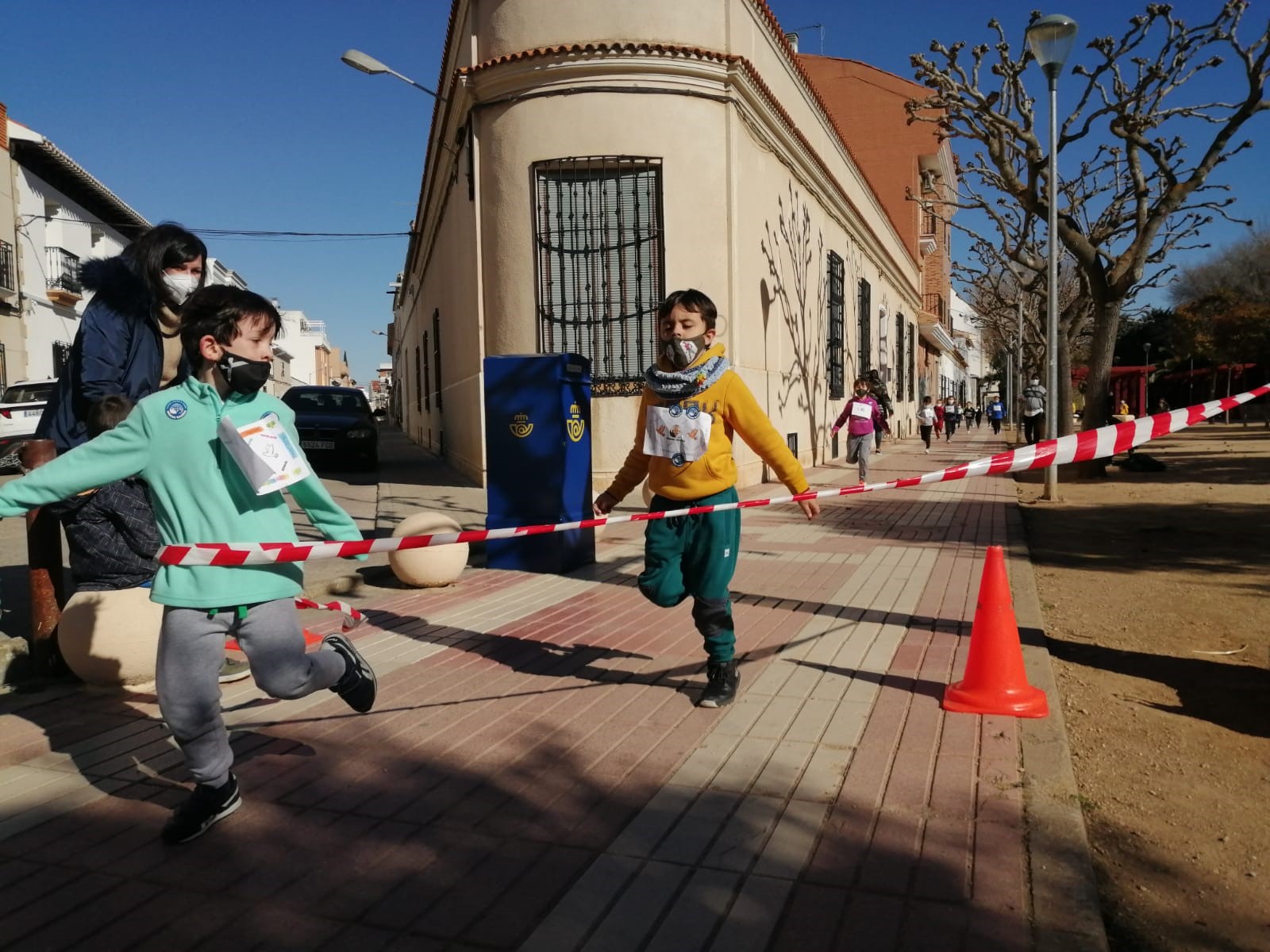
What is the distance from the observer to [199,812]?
311cm

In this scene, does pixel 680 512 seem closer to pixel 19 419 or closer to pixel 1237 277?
pixel 19 419

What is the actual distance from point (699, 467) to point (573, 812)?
163cm

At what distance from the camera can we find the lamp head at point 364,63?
1514 centimetres

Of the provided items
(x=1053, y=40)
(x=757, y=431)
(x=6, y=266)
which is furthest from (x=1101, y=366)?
(x=6, y=266)

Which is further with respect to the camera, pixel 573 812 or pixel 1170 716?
pixel 1170 716

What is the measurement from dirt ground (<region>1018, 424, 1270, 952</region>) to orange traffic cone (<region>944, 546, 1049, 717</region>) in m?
0.26

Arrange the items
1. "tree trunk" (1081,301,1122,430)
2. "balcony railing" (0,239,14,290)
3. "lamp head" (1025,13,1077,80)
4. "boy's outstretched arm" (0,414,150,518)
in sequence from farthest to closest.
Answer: "balcony railing" (0,239,14,290) → "tree trunk" (1081,301,1122,430) → "lamp head" (1025,13,1077,80) → "boy's outstretched arm" (0,414,150,518)

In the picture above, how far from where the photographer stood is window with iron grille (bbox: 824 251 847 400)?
2203cm

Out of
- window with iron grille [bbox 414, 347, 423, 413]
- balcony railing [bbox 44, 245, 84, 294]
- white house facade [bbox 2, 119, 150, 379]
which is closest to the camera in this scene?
white house facade [bbox 2, 119, 150, 379]

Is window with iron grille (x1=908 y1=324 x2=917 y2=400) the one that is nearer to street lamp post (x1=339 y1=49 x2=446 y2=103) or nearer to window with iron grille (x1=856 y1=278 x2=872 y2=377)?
window with iron grille (x1=856 y1=278 x2=872 y2=377)

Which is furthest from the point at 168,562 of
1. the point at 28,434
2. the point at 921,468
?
the point at 921,468

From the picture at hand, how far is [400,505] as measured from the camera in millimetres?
11938

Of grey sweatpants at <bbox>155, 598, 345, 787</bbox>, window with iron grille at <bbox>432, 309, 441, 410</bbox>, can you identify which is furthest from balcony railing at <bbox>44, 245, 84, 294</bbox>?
grey sweatpants at <bbox>155, 598, 345, 787</bbox>

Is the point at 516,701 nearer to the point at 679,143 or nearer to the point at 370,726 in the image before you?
the point at 370,726
